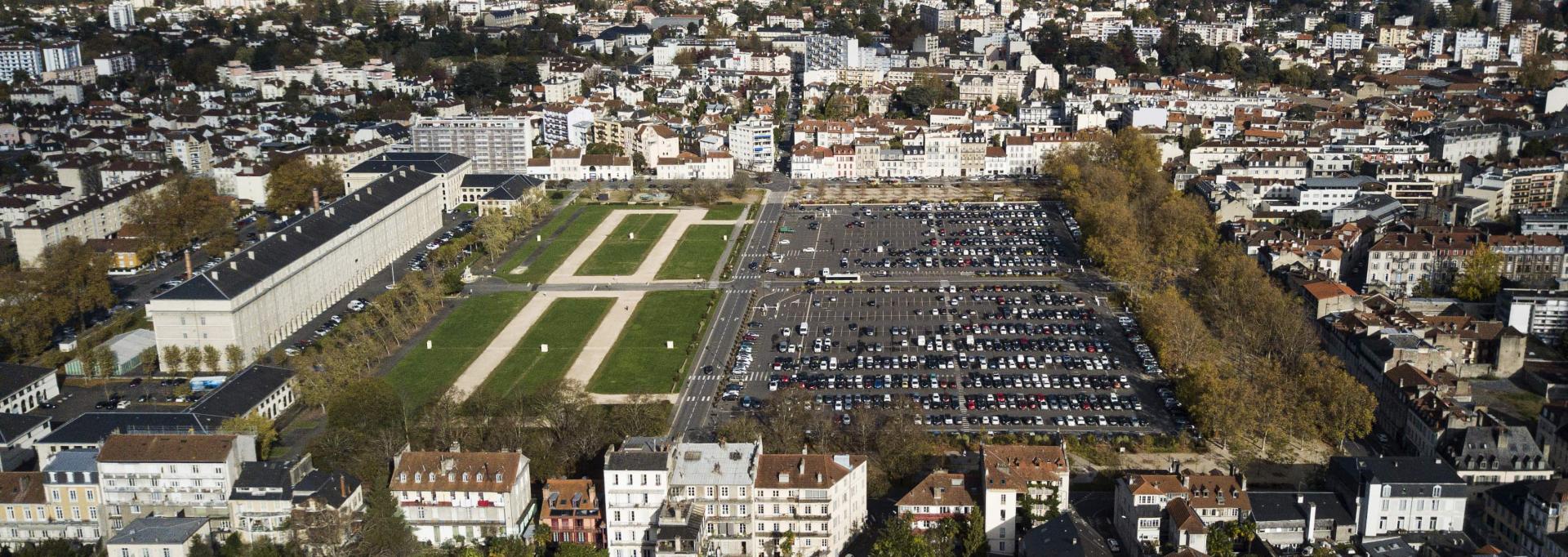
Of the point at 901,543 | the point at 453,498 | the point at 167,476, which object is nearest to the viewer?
the point at 901,543

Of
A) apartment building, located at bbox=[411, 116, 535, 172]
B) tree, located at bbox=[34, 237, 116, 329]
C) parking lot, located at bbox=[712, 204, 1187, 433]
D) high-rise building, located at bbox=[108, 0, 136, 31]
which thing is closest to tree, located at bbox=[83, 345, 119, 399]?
tree, located at bbox=[34, 237, 116, 329]

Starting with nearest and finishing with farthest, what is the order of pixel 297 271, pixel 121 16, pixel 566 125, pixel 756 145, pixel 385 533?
1. pixel 385 533
2. pixel 297 271
3. pixel 756 145
4. pixel 566 125
5. pixel 121 16

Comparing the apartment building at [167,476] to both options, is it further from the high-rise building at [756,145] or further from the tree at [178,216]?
the high-rise building at [756,145]

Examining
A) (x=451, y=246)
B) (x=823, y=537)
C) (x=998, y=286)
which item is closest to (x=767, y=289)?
(x=998, y=286)

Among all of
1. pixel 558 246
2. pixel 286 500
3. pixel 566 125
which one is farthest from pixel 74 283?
pixel 566 125

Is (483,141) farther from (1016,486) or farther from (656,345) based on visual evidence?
(1016,486)

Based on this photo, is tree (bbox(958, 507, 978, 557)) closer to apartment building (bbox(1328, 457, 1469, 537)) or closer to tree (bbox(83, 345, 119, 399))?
apartment building (bbox(1328, 457, 1469, 537))

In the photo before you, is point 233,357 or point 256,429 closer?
point 256,429
